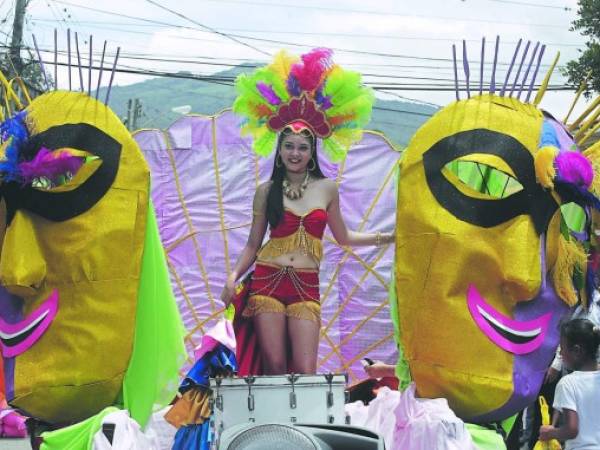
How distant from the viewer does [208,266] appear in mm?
8078

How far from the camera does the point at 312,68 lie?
601 centimetres

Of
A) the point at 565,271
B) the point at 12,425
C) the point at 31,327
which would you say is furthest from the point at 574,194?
the point at 12,425

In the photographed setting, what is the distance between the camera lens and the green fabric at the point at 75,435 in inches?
195

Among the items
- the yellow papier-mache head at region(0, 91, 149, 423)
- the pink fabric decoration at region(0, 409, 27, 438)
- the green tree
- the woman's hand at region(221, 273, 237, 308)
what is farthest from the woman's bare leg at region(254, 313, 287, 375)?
the green tree

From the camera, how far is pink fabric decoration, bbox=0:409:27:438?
10141 millimetres

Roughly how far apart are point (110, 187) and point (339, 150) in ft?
4.67

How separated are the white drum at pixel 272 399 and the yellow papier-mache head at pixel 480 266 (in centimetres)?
46

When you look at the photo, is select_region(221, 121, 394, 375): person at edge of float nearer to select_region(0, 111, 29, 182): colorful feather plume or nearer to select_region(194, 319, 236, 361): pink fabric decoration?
select_region(194, 319, 236, 361): pink fabric decoration

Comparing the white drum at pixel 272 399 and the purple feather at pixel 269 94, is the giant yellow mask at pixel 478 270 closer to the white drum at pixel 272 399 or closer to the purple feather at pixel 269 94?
the white drum at pixel 272 399

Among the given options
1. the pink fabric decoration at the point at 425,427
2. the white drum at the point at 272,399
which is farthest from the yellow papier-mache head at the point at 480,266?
the white drum at the point at 272,399

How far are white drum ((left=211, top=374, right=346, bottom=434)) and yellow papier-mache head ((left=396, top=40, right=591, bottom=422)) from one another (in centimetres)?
46

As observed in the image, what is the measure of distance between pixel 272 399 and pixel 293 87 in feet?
5.87

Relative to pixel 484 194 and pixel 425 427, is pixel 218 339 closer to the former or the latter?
pixel 425 427

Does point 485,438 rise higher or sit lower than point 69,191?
lower
